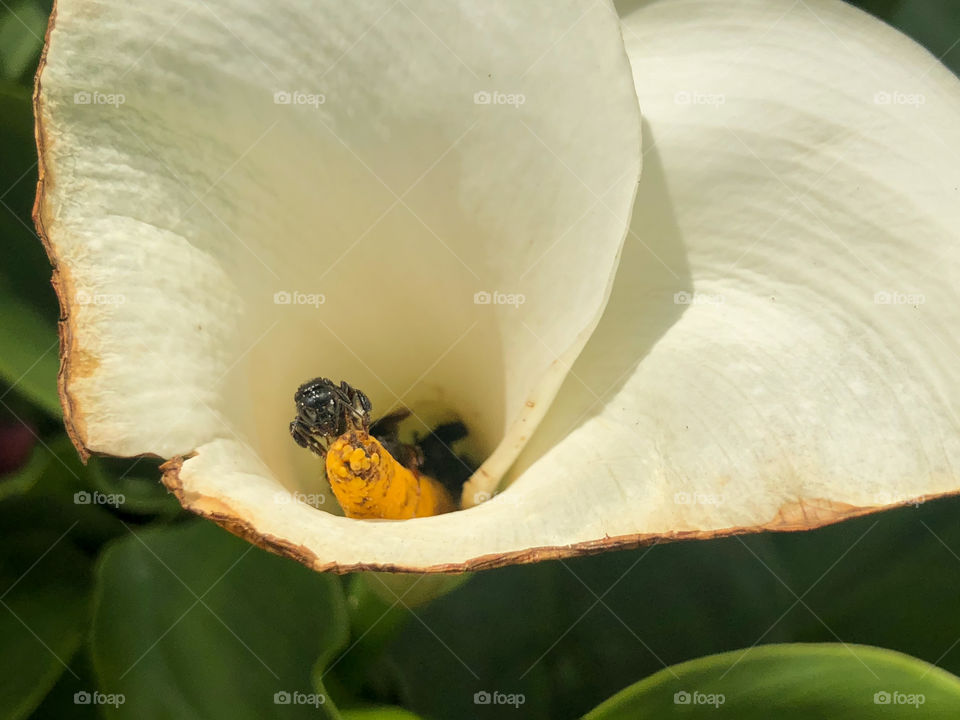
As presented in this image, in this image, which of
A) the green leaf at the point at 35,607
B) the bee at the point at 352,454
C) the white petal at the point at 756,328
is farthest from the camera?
the green leaf at the point at 35,607

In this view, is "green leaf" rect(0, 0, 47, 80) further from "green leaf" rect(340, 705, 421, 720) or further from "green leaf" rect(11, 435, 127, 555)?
"green leaf" rect(340, 705, 421, 720)

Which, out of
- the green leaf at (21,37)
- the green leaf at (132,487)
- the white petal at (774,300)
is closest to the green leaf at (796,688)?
the white petal at (774,300)

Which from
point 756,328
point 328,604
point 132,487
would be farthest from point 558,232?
point 132,487

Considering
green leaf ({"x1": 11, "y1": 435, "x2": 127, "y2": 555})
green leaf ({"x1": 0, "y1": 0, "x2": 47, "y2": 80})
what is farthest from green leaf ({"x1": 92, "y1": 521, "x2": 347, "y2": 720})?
green leaf ({"x1": 0, "y1": 0, "x2": 47, "y2": 80})

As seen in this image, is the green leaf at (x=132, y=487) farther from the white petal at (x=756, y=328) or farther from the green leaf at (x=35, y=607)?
the white petal at (x=756, y=328)

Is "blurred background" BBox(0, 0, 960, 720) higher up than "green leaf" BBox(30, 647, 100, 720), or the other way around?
"blurred background" BBox(0, 0, 960, 720)

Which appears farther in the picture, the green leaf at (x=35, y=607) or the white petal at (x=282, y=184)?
the green leaf at (x=35, y=607)

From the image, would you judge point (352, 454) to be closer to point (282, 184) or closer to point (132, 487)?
point (282, 184)
